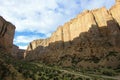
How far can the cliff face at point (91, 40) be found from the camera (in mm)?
90125

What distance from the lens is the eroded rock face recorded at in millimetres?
95781

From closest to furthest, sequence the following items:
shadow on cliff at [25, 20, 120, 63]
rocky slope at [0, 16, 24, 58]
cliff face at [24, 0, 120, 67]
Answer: cliff face at [24, 0, 120, 67] < shadow on cliff at [25, 20, 120, 63] < rocky slope at [0, 16, 24, 58]

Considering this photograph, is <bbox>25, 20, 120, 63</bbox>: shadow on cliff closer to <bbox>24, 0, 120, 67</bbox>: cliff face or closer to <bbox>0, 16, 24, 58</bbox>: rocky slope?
<bbox>24, 0, 120, 67</bbox>: cliff face

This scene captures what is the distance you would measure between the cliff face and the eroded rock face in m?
21.7

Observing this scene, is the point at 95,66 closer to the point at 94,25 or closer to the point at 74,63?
the point at 74,63

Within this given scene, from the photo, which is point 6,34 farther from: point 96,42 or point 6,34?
point 96,42

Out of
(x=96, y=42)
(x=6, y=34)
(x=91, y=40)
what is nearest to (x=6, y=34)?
(x=6, y=34)

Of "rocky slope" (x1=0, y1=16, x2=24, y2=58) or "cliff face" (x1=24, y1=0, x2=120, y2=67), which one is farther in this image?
"rocky slope" (x1=0, y1=16, x2=24, y2=58)

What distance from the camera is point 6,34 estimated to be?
327 feet

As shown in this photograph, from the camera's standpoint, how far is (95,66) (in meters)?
85.6

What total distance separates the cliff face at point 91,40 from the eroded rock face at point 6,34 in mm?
21701

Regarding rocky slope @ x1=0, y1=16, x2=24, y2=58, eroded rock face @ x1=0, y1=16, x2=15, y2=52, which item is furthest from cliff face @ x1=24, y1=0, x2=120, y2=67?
eroded rock face @ x1=0, y1=16, x2=15, y2=52

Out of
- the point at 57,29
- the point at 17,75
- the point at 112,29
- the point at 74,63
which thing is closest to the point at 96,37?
the point at 112,29

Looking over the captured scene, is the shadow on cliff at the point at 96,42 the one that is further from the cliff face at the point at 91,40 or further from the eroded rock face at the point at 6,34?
the eroded rock face at the point at 6,34
